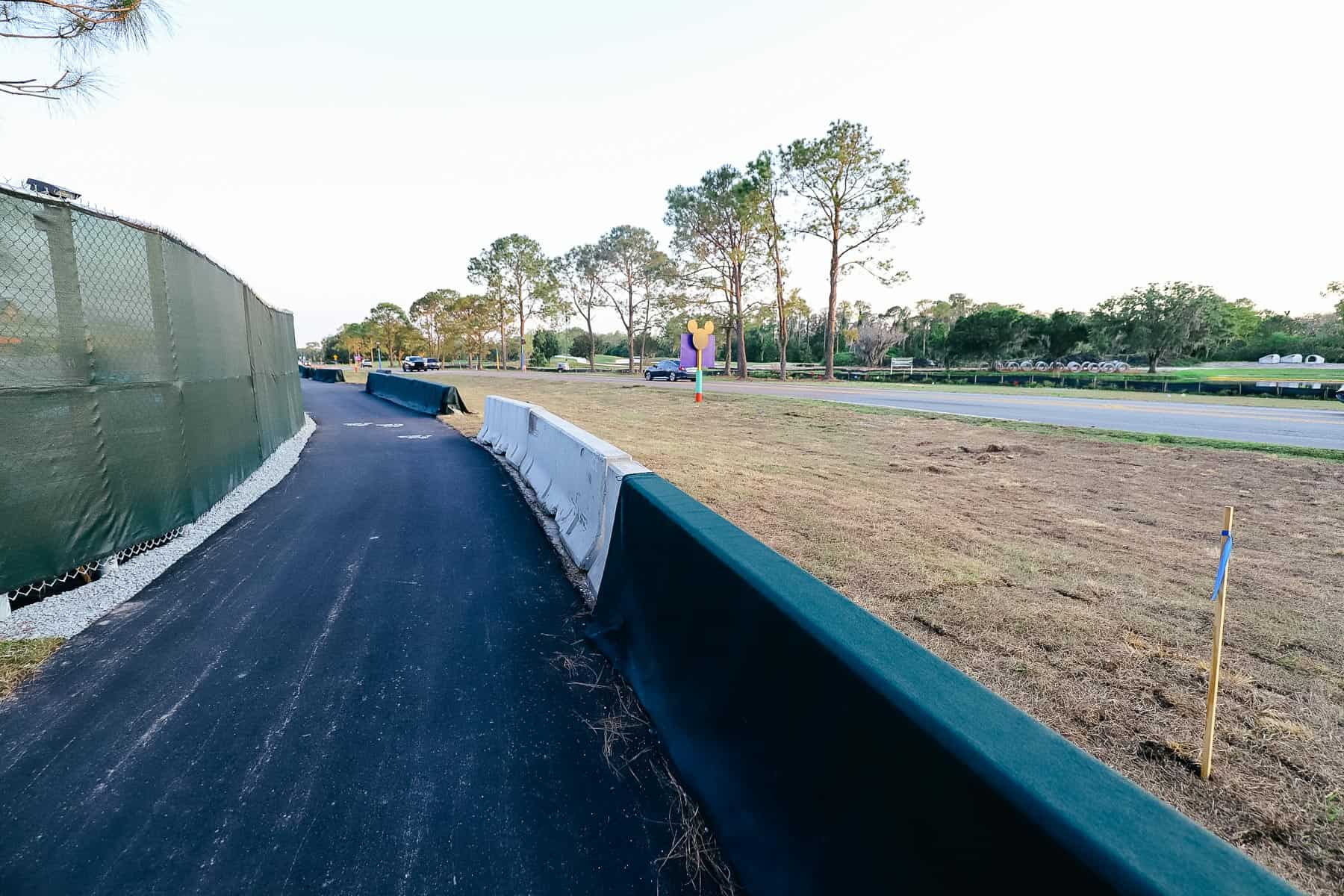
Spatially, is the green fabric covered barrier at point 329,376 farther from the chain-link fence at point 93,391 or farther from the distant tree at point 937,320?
the distant tree at point 937,320

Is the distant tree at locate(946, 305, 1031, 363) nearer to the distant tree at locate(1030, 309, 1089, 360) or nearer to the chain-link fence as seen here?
the distant tree at locate(1030, 309, 1089, 360)

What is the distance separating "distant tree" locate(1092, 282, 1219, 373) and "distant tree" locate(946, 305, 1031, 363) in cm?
682

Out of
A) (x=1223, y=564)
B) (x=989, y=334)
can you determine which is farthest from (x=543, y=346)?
(x=1223, y=564)

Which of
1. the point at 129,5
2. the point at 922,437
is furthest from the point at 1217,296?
the point at 129,5

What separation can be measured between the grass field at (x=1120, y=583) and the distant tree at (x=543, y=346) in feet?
306

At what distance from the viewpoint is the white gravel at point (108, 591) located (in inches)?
160

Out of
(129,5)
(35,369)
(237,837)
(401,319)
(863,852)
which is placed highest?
(401,319)

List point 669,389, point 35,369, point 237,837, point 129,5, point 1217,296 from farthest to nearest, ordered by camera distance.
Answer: point 1217,296 < point 669,389 < point 129,5 < point 35,369 < point 237,837

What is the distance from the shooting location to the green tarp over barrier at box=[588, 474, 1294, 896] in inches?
47.7

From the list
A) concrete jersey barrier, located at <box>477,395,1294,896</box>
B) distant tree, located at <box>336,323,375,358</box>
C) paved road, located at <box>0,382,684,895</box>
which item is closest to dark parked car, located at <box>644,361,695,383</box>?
paved road, located at <box>0,382,684,895</box>

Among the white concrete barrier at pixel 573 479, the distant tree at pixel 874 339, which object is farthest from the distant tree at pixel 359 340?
the white concrete barrier at pixel 573 479

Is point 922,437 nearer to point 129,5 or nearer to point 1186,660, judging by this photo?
point 1186,660

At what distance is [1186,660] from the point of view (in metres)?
3.60

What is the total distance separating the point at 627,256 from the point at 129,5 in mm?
54370
